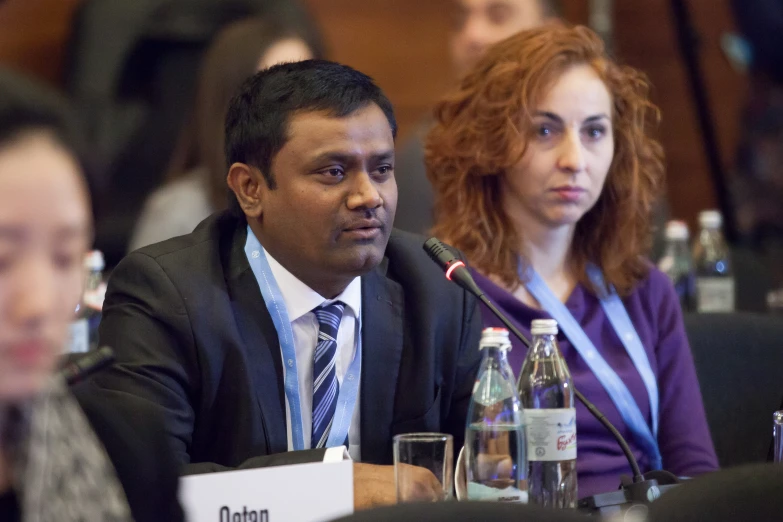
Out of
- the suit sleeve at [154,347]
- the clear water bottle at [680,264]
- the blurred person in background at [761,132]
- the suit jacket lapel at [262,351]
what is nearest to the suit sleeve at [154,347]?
the suit sleeve at [154,347]

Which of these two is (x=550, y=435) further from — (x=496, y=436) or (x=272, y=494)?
(x=272, y=494)

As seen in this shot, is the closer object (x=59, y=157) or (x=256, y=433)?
(x=59, y=157)

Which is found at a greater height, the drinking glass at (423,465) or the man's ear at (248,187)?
the man's ear at (248,187)

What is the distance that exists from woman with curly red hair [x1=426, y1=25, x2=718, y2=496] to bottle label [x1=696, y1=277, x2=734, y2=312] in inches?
A: 32.3

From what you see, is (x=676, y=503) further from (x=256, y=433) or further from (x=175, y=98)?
(x=175, y=98)

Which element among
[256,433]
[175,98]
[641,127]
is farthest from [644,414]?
[175,98]

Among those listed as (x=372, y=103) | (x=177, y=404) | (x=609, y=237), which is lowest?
(x=177, y=404)

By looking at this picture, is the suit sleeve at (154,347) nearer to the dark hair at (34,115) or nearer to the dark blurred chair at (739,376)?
the dark hair at (34,115)

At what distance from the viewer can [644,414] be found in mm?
2240

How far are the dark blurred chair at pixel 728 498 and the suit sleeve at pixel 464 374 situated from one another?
83 cm

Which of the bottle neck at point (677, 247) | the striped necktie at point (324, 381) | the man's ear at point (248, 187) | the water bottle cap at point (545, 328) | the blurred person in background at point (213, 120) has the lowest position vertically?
the striped necktie at point (324, 381)

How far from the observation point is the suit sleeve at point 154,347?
5.66 feet

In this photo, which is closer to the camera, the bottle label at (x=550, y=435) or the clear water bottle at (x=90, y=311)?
the bottle label at (x=550, y=435)

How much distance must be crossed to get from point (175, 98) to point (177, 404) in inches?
112
